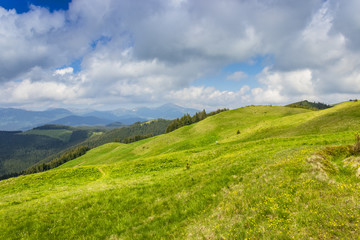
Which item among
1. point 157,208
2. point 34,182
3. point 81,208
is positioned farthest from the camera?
point 34,182

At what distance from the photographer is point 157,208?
44.8 feet

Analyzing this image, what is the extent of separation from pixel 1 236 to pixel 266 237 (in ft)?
55.8

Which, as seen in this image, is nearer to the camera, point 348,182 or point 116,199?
point 348,182

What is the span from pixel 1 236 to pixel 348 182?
23071 mm

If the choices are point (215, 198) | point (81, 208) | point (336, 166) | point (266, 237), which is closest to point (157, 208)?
point (215, 198)

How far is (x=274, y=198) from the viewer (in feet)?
33.2

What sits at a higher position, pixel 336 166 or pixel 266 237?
pixel 336 166

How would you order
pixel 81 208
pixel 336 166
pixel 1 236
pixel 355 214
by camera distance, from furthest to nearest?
pixel 81 208, pixel 336 166, pixel 1 236, pixel 355 214

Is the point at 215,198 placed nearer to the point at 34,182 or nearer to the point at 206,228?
the point at 206,228

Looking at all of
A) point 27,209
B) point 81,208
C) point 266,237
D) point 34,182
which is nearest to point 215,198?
point 266,237

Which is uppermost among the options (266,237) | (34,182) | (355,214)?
(355,214)

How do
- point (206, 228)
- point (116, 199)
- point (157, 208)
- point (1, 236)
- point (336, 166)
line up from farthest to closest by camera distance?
point (116, 199)
point (157, 208)
point (336, 166)
point (1, 236)
point (206, 228)

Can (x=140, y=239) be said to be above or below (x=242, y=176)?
below

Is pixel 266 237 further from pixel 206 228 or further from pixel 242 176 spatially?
pixel 242 176
